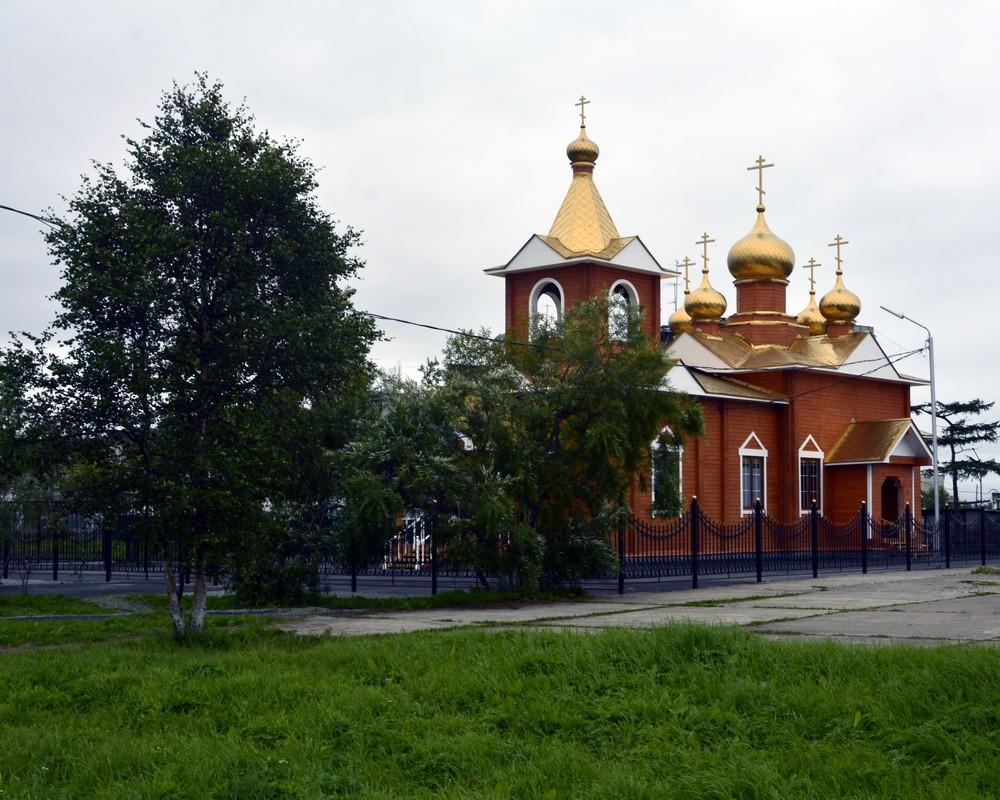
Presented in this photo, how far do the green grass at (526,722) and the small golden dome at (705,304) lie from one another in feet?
105

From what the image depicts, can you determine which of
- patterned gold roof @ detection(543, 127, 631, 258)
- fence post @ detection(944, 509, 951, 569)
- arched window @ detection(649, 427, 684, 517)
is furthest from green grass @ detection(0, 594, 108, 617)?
fence post @ detection(944, 509, 951, 569)

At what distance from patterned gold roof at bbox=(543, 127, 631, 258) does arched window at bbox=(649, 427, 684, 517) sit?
14637 mm

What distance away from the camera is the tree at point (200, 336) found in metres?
12.2

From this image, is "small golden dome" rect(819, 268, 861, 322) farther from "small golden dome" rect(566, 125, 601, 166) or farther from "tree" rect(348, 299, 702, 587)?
"tree" rect(348, 299, 702, 587)

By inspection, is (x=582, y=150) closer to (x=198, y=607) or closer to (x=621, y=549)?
(x=621, y=549)

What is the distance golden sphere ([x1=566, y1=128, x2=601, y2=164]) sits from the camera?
114ft

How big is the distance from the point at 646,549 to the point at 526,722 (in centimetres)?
1435

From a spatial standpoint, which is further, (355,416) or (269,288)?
(355,416)

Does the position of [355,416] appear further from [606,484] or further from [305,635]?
[305,635]

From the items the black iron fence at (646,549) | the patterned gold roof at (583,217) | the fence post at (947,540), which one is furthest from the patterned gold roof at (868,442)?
the patterned gold roof at (583,217)

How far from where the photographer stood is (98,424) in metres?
12.3

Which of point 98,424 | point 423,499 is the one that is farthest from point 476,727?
point 423,499

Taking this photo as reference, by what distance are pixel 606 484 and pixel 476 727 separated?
10.1 meters

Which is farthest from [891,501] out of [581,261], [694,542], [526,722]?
[526,722]
